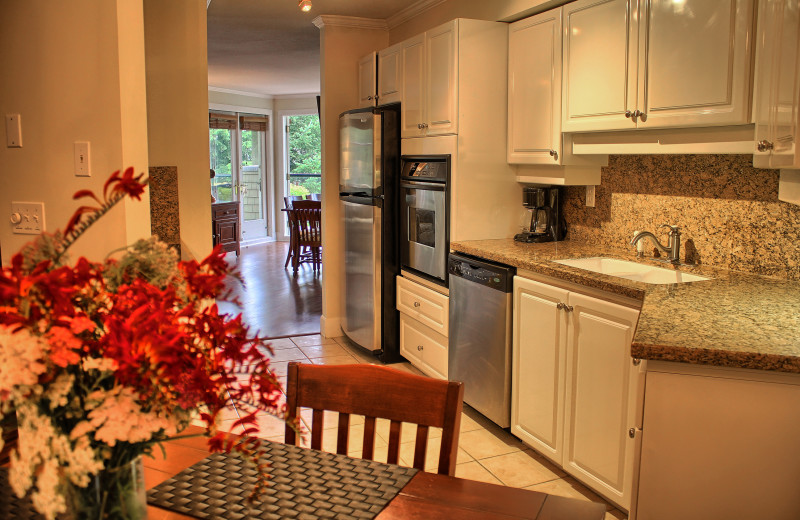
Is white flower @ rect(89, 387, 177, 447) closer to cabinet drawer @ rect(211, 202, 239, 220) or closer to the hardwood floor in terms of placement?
the hardwood floor

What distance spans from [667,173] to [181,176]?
7.49 ft

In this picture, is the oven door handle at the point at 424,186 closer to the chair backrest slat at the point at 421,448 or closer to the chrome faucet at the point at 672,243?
the chrome faucet at the point at 672,243

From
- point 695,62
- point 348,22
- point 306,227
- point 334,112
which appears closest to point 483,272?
point 695,62

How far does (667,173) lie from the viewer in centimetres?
308

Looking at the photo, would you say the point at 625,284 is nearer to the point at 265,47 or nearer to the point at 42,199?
the point at 42,199

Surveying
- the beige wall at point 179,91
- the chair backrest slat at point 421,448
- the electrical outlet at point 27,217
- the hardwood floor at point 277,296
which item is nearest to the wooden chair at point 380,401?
the chair backrest slat at point 421,448

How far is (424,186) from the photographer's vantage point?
3982 millimetres

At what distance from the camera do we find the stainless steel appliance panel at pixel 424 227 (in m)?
3.80

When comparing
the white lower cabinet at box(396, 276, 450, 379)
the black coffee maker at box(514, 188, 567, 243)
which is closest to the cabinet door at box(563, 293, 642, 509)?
the black coffee maker at box(514, 188, 567, 243)

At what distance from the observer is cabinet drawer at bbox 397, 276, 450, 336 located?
3.82 meters

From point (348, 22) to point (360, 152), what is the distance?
3.76 feet

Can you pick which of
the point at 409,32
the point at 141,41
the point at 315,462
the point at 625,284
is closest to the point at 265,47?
the point at 409,32

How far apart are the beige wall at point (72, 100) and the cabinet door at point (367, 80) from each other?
253cm

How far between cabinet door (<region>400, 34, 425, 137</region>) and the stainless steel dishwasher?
37.5 inches
